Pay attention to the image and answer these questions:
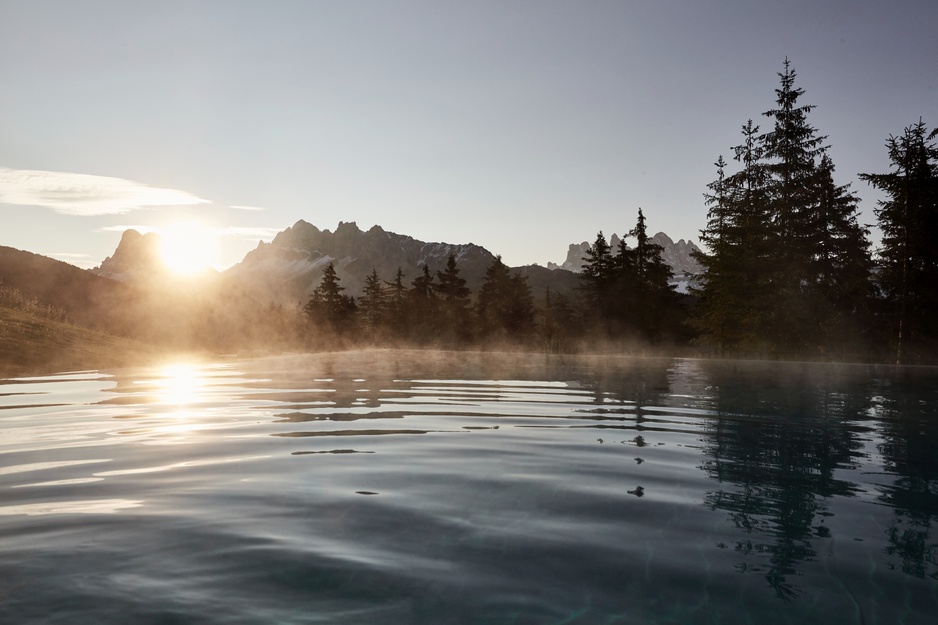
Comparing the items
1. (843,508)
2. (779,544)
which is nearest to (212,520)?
(779,544)

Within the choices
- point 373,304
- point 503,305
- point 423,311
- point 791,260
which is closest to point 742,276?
point 791,260

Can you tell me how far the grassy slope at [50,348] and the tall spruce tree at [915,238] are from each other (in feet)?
110

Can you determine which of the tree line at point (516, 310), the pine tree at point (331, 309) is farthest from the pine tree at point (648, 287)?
the pine tree at point (331, 309)

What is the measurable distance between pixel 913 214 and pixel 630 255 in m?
23.4

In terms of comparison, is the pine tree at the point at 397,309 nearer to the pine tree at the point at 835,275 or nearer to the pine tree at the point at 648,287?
the pine tree at the point at 648,287

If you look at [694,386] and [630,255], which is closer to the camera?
[694,386]

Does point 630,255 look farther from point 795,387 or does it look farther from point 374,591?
point 374,591

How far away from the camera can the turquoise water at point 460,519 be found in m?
2.69

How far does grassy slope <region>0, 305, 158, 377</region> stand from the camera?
44.5 feet

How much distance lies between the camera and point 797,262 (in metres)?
31.6

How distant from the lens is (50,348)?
14773mm

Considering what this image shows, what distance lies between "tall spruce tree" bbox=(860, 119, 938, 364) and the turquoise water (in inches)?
1090

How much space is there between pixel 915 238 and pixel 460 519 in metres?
35.6

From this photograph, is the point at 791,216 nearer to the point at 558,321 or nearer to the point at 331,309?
the point at 558,321
